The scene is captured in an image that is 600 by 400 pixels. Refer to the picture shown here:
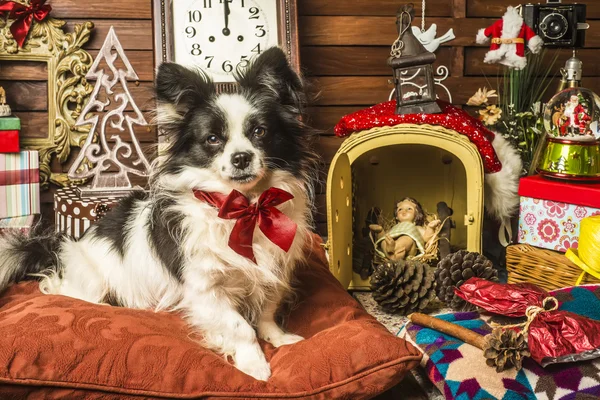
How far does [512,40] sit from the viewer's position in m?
2.54

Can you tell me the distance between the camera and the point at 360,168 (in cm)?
276

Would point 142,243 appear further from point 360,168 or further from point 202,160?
point 360,168

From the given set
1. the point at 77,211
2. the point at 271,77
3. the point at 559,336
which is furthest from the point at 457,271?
the point at 77,211

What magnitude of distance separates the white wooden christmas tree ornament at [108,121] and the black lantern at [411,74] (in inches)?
43.7

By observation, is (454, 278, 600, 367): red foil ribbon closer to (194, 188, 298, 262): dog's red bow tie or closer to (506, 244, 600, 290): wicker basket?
(506, 244, 600, 290): wicker basket

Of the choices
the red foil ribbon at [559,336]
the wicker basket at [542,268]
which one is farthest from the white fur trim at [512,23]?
the red foil ribbon at [559,336]

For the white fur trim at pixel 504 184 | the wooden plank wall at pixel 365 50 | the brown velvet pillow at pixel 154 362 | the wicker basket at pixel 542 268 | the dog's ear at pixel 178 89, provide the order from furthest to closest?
the wooden plank wall at pixel 365 50 < the white fur trim at pixel 504 184 < the wicker basket at pixel 542 268 < the dog's ear at pixel 178 89 < the brown velvet pillow at pixel 154 362

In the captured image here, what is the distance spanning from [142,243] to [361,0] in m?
1.73

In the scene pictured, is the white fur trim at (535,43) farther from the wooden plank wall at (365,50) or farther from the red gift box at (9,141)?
the red gift box at (9,141)

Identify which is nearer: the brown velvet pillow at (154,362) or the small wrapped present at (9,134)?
the brown velvet pillow at (154,362)

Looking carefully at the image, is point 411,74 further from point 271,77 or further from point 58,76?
point 58,76

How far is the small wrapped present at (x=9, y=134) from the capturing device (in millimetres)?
2537

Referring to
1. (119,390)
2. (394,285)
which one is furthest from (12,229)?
(394,285)

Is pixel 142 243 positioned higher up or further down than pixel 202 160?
further down
